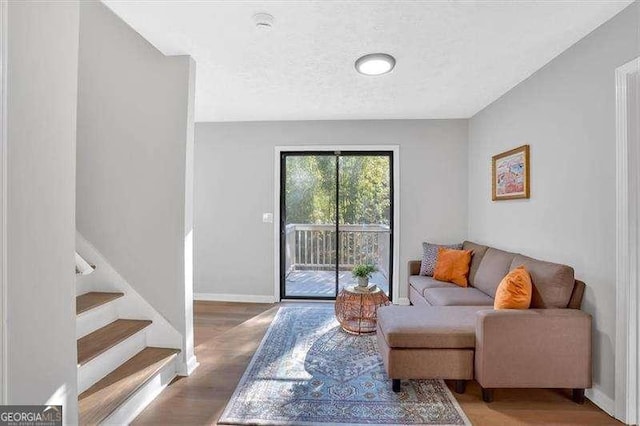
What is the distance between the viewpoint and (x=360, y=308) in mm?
3062

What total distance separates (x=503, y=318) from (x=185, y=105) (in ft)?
8.79

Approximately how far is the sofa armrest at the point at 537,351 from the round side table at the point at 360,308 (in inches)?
45.6

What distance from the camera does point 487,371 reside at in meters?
2.00

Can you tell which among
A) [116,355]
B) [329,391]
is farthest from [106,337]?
[329,391]

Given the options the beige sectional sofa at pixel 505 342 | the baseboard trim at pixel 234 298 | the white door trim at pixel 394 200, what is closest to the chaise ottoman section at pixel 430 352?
the beige sectional sofa at pixel 505 342

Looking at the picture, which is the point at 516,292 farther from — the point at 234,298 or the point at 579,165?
the point at 234,298

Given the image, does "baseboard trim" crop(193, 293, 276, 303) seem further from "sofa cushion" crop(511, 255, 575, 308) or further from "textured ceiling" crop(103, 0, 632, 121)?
"sofa cushion" crop(511, 255, 575, 308)

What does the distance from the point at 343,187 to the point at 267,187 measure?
1047mm

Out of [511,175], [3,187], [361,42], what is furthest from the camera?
[511,175]

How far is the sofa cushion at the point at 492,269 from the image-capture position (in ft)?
9.37

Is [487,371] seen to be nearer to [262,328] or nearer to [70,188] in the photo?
[262,328]

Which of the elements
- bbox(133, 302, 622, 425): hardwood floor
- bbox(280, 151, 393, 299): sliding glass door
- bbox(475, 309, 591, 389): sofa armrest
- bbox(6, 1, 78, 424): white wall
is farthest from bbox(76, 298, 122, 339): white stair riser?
bbox(475, 309, 591, 389): sofa armrest

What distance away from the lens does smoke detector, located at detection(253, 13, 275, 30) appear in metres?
1.90

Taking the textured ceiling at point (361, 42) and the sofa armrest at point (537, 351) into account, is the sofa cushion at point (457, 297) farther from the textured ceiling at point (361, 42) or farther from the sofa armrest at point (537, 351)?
the textured ceiling at point (361, 42)
